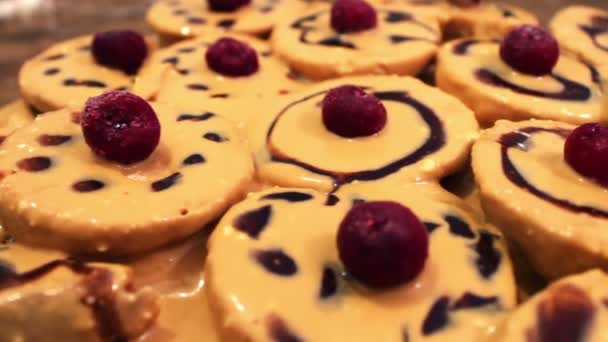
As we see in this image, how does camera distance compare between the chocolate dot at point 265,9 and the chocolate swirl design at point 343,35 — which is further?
the chocolate dot at point 265,9

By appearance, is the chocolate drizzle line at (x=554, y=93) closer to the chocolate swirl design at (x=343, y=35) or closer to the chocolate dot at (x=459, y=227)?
the chocolate swirl design at (x=343, y=35)

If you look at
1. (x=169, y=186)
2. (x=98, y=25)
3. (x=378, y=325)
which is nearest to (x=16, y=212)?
(x=169, y=186)

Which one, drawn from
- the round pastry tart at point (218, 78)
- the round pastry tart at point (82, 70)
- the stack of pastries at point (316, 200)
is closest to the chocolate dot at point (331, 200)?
the stack of pastries at point (316, 200)

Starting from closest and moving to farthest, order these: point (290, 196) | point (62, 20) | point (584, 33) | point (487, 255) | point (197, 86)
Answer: point (487, 255) < point (290, 196) < point (197, 86) < point (584, 33) < point (62, 20)

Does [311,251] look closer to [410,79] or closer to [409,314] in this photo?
[409,314]

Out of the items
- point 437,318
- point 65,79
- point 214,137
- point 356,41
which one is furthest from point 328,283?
point 65,79

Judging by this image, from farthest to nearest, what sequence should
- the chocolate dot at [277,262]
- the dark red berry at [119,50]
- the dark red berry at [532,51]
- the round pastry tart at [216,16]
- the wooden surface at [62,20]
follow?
the wooden surface at [62,20] < the round pastry tart at [216,16] < the dark red berry at [119,50] < the dark red berry at [532,51] < the chocolate dot at [277,262]

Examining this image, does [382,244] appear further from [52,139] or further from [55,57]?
[55,57]
